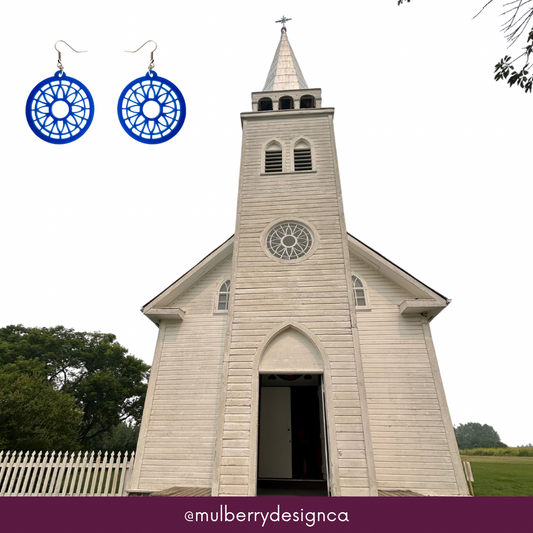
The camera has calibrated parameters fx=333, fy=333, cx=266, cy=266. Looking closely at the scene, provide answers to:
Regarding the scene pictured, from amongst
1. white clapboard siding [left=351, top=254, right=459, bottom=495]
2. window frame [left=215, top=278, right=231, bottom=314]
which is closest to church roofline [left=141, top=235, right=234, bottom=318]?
window frame [left=215, top=278, right=231, bottom=314]

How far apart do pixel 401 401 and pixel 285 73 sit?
1402 cm

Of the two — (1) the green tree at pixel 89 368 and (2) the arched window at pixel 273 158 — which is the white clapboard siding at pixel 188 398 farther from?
(1) the green tree at pixel 89 368

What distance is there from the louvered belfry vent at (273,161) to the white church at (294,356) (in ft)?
0.14

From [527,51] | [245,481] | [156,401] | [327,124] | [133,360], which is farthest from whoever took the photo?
[133,360]

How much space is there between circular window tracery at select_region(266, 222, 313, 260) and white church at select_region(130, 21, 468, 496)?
4 cm

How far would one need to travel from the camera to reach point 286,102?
1372 cm

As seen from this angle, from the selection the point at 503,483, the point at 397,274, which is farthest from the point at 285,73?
the point at 503,483

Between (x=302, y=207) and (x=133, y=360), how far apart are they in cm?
3121

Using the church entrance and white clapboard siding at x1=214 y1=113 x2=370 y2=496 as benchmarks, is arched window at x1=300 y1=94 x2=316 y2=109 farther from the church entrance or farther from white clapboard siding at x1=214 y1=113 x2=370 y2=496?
the church entrance

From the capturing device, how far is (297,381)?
1238 centimetres

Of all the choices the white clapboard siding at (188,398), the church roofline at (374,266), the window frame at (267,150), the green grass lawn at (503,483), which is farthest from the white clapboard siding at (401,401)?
the green grass lawn at (503,483)

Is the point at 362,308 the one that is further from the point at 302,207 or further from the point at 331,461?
the point at 331,461

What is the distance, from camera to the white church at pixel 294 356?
807 centimetres
